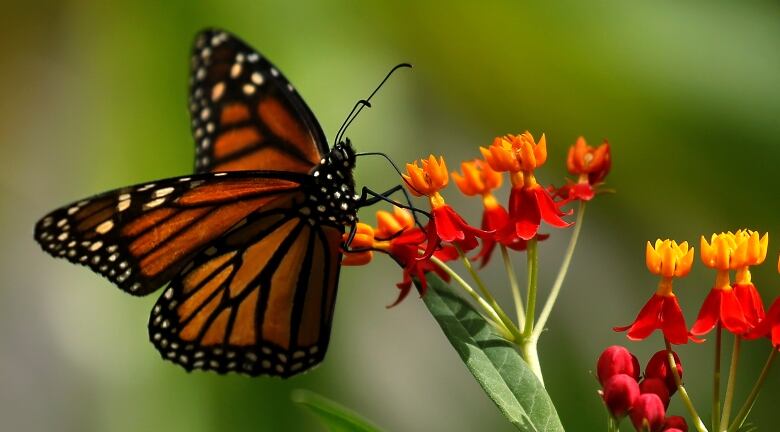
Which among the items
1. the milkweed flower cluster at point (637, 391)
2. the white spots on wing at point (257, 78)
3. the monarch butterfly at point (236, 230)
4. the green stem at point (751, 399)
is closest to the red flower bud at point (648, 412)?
the milkweed flower cluster at point (637, 391)

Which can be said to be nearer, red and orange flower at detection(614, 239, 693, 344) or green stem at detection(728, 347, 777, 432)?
green stem at detection(728, 347, 777, 432)

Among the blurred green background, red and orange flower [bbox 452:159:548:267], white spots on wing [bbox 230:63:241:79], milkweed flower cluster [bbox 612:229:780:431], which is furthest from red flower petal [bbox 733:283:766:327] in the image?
the blurred green background

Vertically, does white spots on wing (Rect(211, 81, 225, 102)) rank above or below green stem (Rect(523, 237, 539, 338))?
above

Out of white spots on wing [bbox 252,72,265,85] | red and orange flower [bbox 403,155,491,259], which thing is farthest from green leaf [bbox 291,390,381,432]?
white spots on wing [bbox 252,72,265,85]

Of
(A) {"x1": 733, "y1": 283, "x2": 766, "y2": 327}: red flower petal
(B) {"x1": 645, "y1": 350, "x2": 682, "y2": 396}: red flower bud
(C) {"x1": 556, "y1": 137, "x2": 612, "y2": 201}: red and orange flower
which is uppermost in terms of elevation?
(C) {"x1": 556, "y1": 137, "x2": 612, "y2": 201}: red and orange flower

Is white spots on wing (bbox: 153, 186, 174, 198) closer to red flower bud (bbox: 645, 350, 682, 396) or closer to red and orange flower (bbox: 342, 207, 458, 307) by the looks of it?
red and orange flower (bbox: 342, 207, 458, 307)

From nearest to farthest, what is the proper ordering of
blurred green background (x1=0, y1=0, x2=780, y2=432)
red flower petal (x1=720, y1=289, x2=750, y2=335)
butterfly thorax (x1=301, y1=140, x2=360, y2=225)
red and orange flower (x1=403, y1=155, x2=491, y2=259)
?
red flower petal (x1=720, y1=289, x2=750, y2=335)
red and orange flower (x1=403, y1=155, x2=491, y2=259)
butterfly thorax (x1=301, y1=140, x2=360, y2=225)
blurred green background (x1=0, y1=0, x2=780, y2=432)

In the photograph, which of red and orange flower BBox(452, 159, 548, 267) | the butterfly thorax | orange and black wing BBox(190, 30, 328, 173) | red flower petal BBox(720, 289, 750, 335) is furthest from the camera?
orange and black wing BBox(190, 30, 328, 173)

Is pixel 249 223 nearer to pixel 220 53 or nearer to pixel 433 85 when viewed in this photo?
pixel 220 53

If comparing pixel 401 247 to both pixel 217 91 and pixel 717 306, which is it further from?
pixel 217 91
